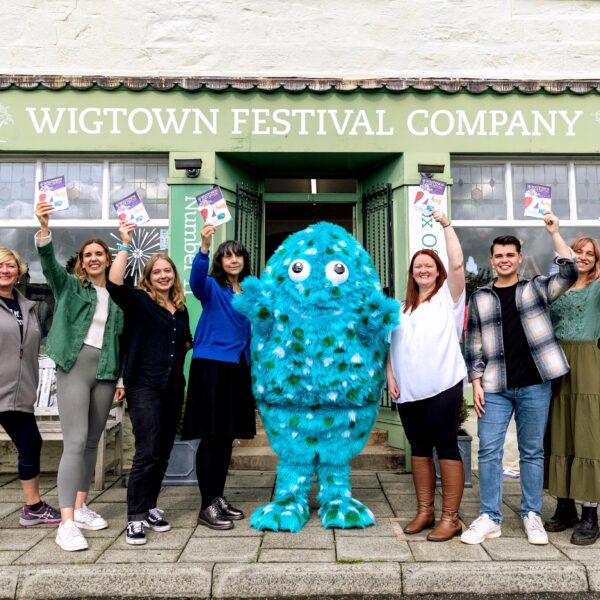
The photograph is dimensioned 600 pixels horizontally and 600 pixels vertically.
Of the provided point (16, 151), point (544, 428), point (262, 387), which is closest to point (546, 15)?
point (544, 428)

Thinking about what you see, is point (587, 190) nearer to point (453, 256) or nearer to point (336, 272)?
point (453, 256)

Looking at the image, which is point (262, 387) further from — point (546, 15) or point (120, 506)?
point (546, 15)

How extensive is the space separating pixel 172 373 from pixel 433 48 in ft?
16.3

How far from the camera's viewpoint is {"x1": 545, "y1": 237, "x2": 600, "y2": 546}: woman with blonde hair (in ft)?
12.5

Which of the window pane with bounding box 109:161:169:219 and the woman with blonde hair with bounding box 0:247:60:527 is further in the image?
the window pane with bounding box 109:161:169:219

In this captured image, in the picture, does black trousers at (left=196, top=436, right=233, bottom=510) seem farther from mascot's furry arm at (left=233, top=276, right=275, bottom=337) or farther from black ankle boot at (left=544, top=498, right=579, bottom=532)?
black ankle boot at (left=544, top=498, right=579, bottom=532)

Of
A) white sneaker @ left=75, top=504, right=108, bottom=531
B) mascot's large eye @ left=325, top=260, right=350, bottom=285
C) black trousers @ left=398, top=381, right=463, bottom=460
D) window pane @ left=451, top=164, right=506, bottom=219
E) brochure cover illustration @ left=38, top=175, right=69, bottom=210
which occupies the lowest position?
white sneaker @ left=75, top=504, right=108, bottom=531

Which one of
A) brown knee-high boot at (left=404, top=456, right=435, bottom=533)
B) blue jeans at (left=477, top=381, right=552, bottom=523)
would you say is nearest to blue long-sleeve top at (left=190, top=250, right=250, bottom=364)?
brown knee-high boot at (left=404, top=456, right=435, bottom=533)

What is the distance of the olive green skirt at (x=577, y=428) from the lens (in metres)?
3.78

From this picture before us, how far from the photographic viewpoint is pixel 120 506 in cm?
473

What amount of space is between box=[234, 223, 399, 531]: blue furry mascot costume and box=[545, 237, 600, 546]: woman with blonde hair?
1.20 m

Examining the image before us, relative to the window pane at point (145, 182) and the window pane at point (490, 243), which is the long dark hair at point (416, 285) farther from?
the window pane at point (145, 182)

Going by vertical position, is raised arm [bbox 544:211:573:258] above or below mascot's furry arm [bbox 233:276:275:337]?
above

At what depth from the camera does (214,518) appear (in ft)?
13.4
